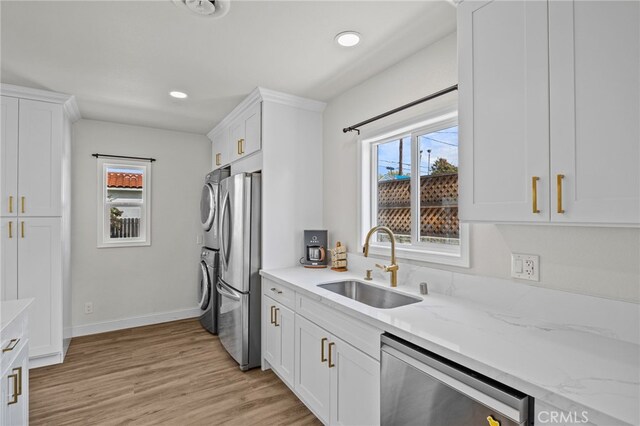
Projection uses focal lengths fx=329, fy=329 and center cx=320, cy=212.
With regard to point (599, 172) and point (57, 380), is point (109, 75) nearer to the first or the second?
point (57, 380)

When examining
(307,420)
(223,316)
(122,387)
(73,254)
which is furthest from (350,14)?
(73,254)

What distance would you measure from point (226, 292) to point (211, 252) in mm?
709

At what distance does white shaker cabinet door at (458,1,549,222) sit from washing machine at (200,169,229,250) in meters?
2.59

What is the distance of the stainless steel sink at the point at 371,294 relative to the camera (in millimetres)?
2021

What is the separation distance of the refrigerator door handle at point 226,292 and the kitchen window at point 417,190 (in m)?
1.25

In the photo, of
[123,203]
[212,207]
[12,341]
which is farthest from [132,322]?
[12,341]

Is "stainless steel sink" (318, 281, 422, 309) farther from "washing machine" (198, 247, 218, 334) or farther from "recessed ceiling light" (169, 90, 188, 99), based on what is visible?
"recessed ceiling light" (169, 90, 188, 99)

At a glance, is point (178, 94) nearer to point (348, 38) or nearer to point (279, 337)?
point (348, 38)

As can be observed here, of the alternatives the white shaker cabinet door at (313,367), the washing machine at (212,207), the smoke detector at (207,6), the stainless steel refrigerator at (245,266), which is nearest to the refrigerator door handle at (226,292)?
the stainless steel refrigerator at (245,266)

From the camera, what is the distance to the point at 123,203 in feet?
13.0

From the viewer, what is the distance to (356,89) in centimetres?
274

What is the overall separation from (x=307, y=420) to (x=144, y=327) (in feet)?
8.80

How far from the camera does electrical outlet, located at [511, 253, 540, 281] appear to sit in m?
1.54

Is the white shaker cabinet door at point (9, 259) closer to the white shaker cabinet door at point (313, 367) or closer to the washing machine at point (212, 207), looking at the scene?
the washing machine at point (212, 207)
